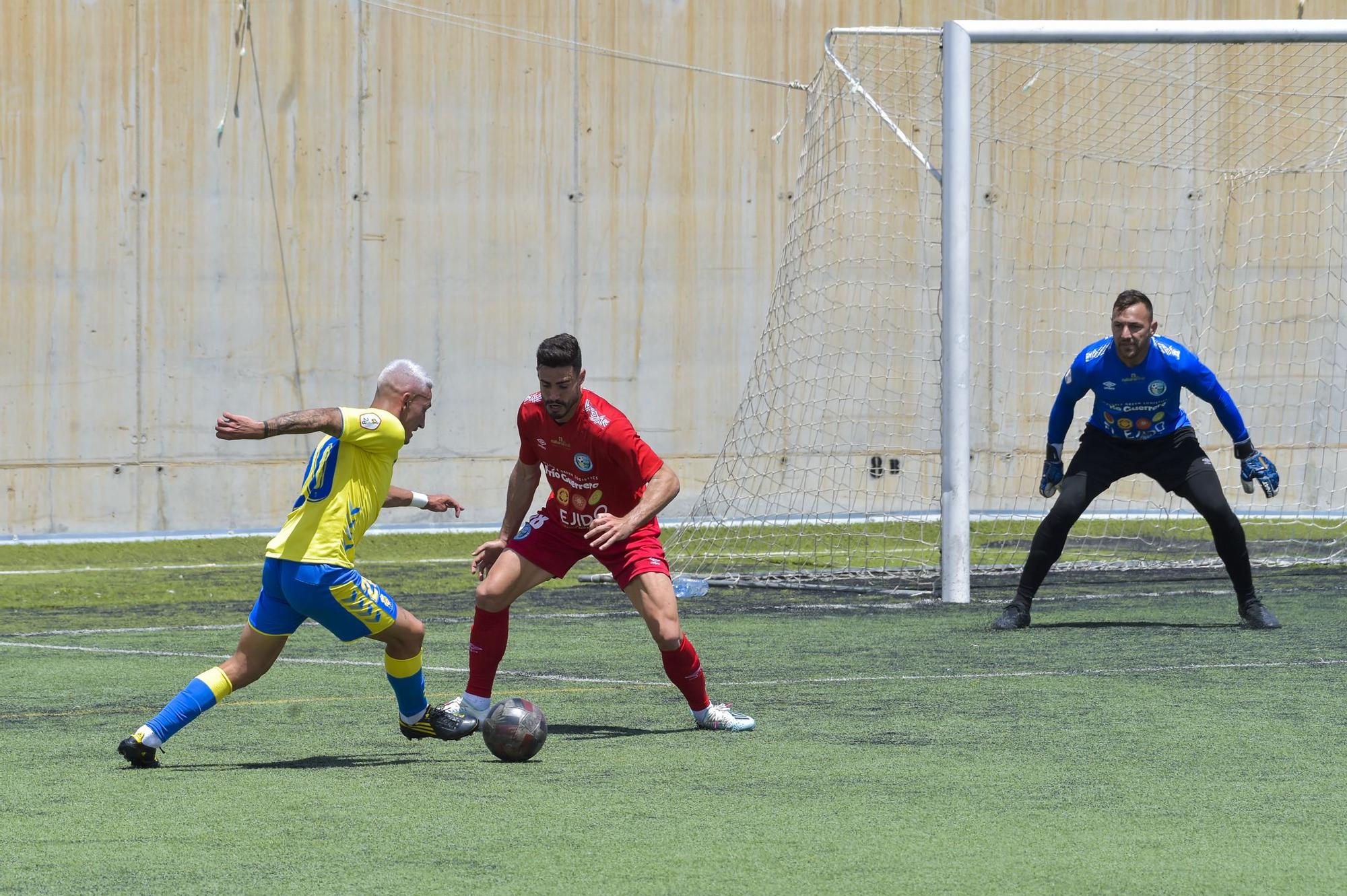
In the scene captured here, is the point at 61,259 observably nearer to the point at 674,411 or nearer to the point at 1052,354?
the point at 674,411

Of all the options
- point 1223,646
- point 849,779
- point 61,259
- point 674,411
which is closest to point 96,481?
point 61,259

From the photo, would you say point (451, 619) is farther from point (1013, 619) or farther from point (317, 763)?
point (317, 763)

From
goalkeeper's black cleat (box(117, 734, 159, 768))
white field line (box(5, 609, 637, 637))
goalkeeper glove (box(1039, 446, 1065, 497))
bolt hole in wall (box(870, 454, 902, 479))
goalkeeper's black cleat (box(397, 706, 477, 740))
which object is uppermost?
goalkeeper glove (box(1039, 446, 1065, 497))

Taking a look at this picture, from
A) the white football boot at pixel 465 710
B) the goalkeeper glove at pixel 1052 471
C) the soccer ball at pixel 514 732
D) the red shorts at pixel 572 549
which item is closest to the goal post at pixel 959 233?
the goalkeeper glove at pixel 1052 471

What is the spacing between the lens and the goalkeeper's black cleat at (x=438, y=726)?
6.74m

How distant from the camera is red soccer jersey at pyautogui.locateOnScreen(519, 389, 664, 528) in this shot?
22.6 ft

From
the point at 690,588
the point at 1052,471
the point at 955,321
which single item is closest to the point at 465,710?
the point at 1052,471

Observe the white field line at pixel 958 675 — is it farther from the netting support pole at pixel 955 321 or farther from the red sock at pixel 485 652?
the netting support pole at pixel 955 321

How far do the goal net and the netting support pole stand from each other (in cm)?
351

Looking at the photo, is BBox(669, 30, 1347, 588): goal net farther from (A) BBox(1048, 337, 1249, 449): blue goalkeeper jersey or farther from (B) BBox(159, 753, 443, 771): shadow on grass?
(B) BBox(159, 753, 443, 771): shadow on grass

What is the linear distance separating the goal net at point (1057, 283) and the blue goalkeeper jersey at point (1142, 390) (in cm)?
511

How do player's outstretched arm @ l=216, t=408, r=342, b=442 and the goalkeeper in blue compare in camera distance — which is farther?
the goalkeeper in blue

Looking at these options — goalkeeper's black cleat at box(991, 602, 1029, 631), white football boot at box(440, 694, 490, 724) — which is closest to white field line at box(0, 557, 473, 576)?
goalkeeper's black cleat at box(991, 602, 1029, 631)

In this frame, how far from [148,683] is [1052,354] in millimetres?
11547
